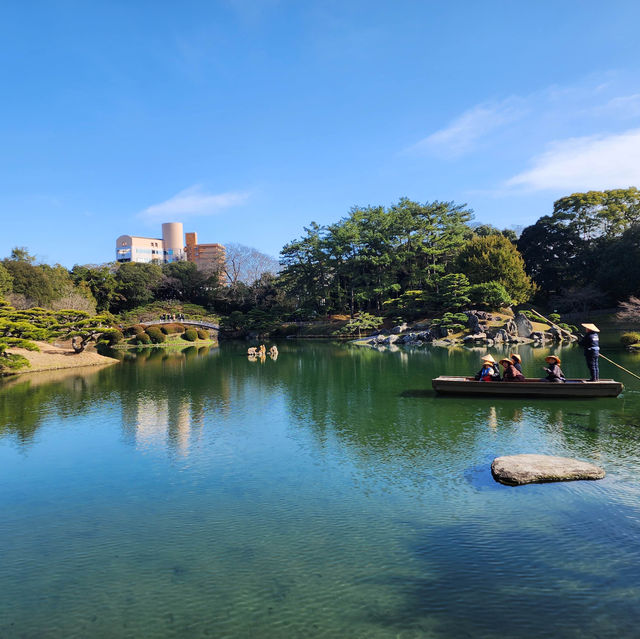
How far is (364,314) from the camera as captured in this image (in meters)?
41.4

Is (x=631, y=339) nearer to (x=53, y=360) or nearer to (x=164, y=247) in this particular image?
(x=53, y=360)

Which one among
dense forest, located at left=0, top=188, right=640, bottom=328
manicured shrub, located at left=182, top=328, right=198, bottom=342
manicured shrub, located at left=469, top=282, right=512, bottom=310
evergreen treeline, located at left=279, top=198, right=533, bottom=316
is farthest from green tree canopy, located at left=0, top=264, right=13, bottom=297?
manicured shrub, located at left=469, top=282, right=512, bottom=310

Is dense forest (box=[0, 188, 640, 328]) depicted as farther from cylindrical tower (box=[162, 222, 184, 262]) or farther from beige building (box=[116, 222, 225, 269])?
cylindrical tower (box=[162, 222, 184, 262])

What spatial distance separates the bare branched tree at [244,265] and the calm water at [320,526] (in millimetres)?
45974

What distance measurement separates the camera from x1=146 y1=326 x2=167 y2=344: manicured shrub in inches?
1545

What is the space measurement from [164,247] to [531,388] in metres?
110

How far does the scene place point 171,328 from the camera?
41406 mm

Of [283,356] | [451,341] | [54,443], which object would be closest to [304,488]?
[54,443]

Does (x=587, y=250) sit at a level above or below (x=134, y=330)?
above

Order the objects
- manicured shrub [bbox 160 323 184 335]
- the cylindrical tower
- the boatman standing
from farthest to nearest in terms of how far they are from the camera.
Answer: the cylindrical tower
manicured shrub [bbox 160 323 184 335]
the boatman standing

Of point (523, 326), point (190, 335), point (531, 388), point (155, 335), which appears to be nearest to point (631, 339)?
point (523, 326)

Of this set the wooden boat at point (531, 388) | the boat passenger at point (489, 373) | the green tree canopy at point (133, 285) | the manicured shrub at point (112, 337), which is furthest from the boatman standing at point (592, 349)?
the green tree canopy at point (133, 285)

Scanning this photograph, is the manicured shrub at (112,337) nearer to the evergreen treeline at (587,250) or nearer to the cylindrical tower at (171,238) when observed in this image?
the evergreen treeline at (587,250)

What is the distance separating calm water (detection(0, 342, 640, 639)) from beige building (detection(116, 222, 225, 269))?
9207cm
